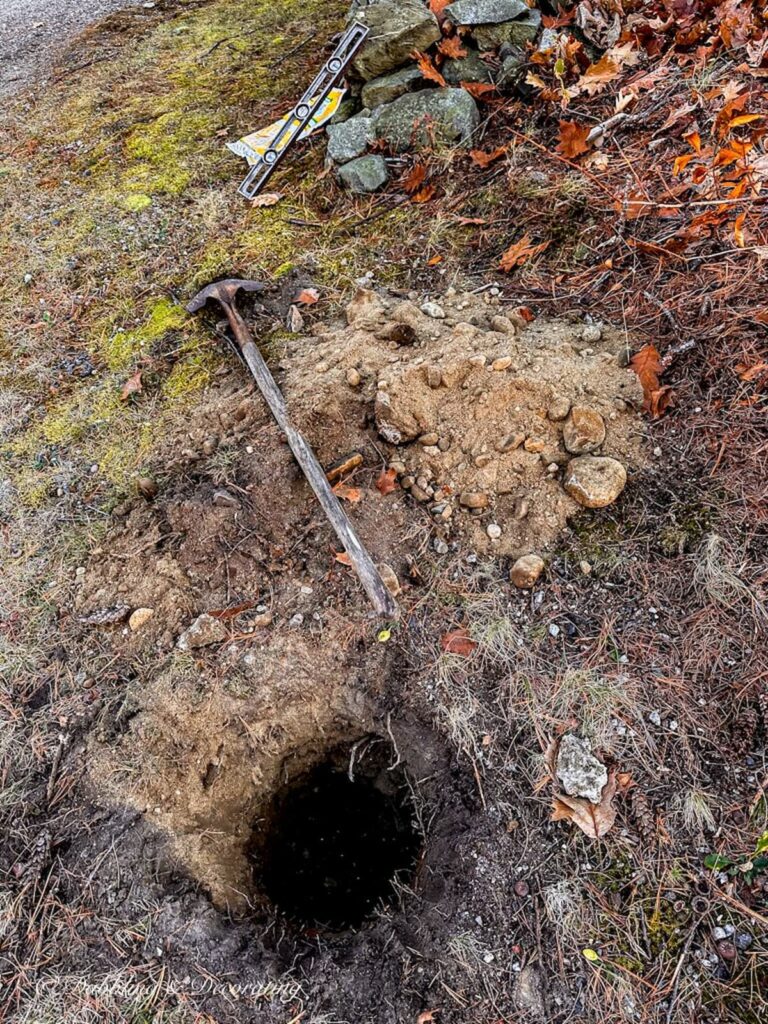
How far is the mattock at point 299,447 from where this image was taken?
231 centimetres

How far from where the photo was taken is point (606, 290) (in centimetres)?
272

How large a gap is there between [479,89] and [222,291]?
179cm

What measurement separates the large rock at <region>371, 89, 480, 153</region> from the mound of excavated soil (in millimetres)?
1307

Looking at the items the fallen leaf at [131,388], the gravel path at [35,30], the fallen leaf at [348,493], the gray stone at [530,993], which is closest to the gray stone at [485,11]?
the fallen leaf at [131,388]

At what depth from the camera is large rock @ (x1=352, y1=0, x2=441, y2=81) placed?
11.5 ft

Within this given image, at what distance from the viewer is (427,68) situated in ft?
11.2

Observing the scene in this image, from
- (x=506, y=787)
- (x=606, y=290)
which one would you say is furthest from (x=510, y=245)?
(x=506, y=787)

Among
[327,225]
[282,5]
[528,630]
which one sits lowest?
[528,630]

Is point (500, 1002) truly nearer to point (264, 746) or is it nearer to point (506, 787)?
point (506, 787)

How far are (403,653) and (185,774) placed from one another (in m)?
0.88

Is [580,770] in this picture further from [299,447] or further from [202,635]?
[299,447]

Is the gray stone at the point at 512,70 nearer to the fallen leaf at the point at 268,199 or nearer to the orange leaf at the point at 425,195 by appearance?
the orange leaf at the point at 425,195

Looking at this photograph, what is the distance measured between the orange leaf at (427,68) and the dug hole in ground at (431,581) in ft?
0.06

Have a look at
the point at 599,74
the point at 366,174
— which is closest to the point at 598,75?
the point at 599,74
